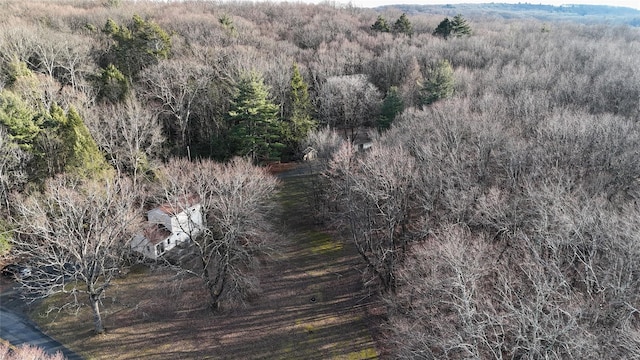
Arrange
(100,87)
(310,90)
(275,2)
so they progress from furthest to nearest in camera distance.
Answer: (275,2) < (310,90) < (100,87)

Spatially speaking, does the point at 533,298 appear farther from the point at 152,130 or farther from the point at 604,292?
the point at 152,130

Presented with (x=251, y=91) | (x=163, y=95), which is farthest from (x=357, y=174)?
(x=163, y=95)

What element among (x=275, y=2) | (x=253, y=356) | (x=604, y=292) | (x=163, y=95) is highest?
(x=275, y=2)

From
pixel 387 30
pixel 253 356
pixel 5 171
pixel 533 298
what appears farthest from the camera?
pixel 387 30

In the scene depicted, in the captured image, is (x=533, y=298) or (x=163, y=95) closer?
(x=533, y=298)

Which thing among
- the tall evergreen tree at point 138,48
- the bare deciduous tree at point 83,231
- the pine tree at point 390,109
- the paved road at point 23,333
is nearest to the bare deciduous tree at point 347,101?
the pine tree at point 390,109

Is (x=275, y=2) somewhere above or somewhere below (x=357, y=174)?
above

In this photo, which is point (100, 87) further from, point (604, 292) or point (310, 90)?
point (604, 292)
